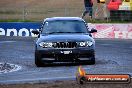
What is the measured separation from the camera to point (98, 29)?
38.0 metres

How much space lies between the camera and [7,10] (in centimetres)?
5069

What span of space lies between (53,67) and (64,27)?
198cm

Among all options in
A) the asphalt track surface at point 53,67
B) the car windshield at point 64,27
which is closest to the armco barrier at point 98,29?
the asphalt track surface at point 53,67

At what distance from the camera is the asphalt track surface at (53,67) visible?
17312 millimetres

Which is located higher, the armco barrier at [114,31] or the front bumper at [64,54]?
the front bumper at [64,54]

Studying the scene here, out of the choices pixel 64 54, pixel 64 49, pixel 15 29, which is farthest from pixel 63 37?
pixel 15 29

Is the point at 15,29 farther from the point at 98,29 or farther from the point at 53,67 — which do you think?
the point at 53,67

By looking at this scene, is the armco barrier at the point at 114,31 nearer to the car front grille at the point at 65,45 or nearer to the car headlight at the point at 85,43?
the car headlight at the point at 85,43

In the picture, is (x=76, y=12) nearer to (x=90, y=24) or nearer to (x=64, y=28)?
(x=90, y=24)

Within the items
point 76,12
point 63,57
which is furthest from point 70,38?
point 76,12

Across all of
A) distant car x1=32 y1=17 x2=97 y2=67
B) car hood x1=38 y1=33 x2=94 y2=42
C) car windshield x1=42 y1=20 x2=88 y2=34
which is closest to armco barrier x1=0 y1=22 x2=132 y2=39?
car windshield x1=42 y1=20 x2=88 y2=34

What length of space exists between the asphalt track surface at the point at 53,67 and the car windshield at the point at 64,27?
1211 mm

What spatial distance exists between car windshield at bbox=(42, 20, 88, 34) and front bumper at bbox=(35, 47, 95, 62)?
1.43 metres

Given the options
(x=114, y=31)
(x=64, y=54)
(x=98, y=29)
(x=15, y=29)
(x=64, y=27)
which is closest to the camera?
(x=64, y=54)
